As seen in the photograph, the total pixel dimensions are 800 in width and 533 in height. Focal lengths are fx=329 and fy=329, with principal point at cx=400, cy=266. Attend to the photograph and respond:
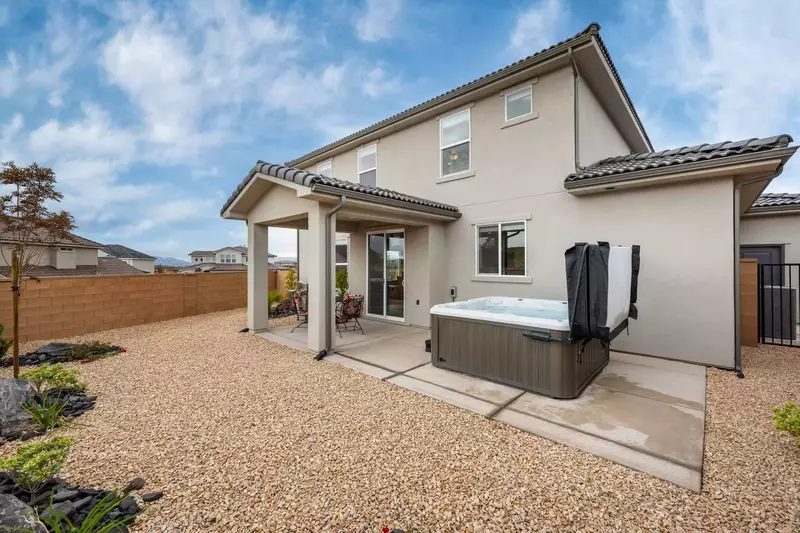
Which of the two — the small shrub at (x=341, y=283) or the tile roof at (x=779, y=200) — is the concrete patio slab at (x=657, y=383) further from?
the tile roof at (x=779, y=200)

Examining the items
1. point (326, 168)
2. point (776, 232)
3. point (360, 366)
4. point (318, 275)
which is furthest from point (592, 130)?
point (326, 168)

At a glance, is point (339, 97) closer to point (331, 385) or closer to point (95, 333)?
point (95, 333)

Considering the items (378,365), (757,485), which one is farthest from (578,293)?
(378,365)

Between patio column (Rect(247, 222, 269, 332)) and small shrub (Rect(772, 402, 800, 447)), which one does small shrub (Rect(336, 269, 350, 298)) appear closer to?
patio column (Rect(247, 222, 269, 332))

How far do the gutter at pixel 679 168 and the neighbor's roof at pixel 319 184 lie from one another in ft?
10.6

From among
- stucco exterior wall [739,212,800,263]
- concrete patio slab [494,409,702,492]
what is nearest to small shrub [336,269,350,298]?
concrete patio slab [494,409,702,492]

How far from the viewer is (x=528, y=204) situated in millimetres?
7883

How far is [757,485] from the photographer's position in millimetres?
2701

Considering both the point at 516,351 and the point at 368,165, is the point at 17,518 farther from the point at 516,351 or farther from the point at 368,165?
the point at 368,165

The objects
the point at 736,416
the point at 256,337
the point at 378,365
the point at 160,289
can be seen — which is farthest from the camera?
the point at 160,289

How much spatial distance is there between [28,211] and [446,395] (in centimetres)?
786

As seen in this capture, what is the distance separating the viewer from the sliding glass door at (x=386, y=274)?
9711 mm

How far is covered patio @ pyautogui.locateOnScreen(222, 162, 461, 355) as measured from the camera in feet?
21.4

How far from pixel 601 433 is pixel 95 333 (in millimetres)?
11060
